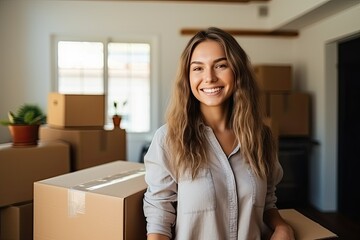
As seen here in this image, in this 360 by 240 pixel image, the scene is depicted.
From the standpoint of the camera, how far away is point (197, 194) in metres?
1.11

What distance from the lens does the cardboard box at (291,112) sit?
13.1 ft

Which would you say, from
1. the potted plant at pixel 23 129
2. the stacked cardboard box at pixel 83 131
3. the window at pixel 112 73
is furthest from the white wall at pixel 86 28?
the potted plant at pixel 23 129

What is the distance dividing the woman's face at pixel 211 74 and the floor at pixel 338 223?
264 centimetres

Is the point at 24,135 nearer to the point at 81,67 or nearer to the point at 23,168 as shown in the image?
the point at 23,168

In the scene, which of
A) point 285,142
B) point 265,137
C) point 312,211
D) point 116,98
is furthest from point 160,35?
point 265,137

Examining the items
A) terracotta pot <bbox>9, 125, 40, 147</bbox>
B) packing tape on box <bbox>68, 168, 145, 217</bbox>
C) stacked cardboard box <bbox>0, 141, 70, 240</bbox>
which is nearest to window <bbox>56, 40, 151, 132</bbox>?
terracotta pot <bbox>9, 125, 40, 147</bbox>

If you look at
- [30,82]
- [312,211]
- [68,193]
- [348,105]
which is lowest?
[312,211]

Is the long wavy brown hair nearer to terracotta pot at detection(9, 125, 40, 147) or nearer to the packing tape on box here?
the packing tape on box

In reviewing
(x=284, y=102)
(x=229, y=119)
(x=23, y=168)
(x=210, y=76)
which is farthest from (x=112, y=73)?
(x=210, y=76)

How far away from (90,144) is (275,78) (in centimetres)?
244

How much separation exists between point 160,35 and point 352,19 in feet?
6.92

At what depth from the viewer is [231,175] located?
116 cm

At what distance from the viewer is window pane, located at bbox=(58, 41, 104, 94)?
170 inches

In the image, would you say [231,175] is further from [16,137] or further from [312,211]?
[312,211]
